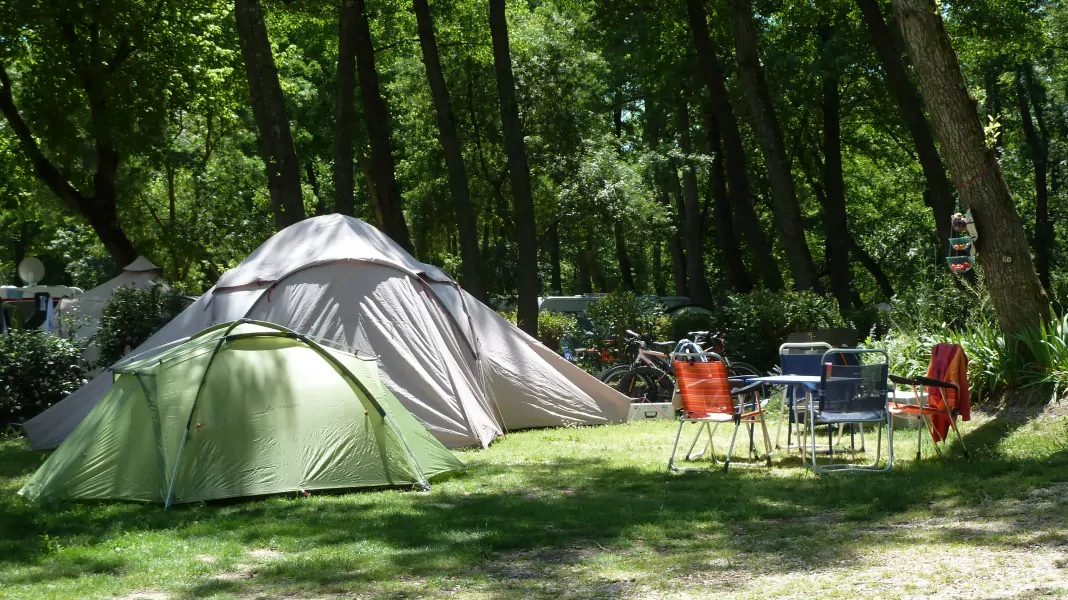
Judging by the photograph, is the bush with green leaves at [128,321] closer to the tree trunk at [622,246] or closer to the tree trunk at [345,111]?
the tree trunk at [345,111]

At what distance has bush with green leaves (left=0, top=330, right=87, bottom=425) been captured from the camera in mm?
13430

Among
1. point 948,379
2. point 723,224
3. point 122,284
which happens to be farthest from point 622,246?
point 948,379

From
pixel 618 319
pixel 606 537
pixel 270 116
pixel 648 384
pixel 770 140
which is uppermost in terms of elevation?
pixel 270 116

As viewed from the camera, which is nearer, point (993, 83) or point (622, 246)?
point (993, 83)

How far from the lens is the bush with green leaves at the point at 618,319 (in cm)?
1644

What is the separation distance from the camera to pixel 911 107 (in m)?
17.7

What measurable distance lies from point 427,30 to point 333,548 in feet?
39.2

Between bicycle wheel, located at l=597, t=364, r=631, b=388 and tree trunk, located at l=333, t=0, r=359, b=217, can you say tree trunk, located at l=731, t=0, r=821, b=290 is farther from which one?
tree trunk, located at l=333, t=0, r=359, b=217

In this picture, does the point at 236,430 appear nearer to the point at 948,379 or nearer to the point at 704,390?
the point at 704,390

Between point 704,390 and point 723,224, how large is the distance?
14394 millimetres

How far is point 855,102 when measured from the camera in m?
25.6

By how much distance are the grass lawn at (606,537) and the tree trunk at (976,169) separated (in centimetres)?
131

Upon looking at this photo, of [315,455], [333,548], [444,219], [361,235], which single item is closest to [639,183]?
[444,219]

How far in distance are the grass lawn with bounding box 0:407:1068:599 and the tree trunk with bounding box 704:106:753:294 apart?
1286cm
